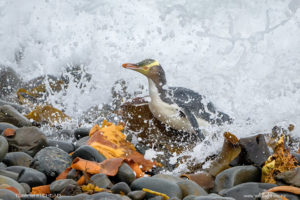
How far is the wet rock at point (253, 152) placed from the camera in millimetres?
3062

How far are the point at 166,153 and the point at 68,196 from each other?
7.03 ft

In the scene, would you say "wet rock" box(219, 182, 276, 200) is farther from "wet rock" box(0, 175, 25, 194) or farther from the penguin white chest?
the penguin white chest

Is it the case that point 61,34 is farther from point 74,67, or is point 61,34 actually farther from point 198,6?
point 198,6

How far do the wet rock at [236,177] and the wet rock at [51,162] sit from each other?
3.33 feet

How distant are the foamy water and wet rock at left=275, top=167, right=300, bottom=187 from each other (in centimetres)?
280

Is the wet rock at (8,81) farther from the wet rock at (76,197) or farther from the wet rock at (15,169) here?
the wet rock at (76,197)

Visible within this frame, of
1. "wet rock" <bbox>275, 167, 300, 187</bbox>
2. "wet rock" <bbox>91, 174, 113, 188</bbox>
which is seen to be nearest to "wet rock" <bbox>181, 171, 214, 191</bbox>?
"wet rock" <bbox>275, 167, 300, 187</bbox>

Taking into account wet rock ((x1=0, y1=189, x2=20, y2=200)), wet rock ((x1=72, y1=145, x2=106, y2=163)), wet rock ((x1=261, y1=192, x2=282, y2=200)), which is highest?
wet rock ((x1=72, y1=145, x2=106, y2=163))

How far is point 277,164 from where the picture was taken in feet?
9.68

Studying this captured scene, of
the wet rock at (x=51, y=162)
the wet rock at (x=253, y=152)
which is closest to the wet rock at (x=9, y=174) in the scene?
the wet rock at (x=51, y=162)

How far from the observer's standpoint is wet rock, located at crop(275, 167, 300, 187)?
266cm

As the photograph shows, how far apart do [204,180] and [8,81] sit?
530 centimetres

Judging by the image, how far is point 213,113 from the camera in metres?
5.68

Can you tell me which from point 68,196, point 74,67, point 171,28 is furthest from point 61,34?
point 68,196
